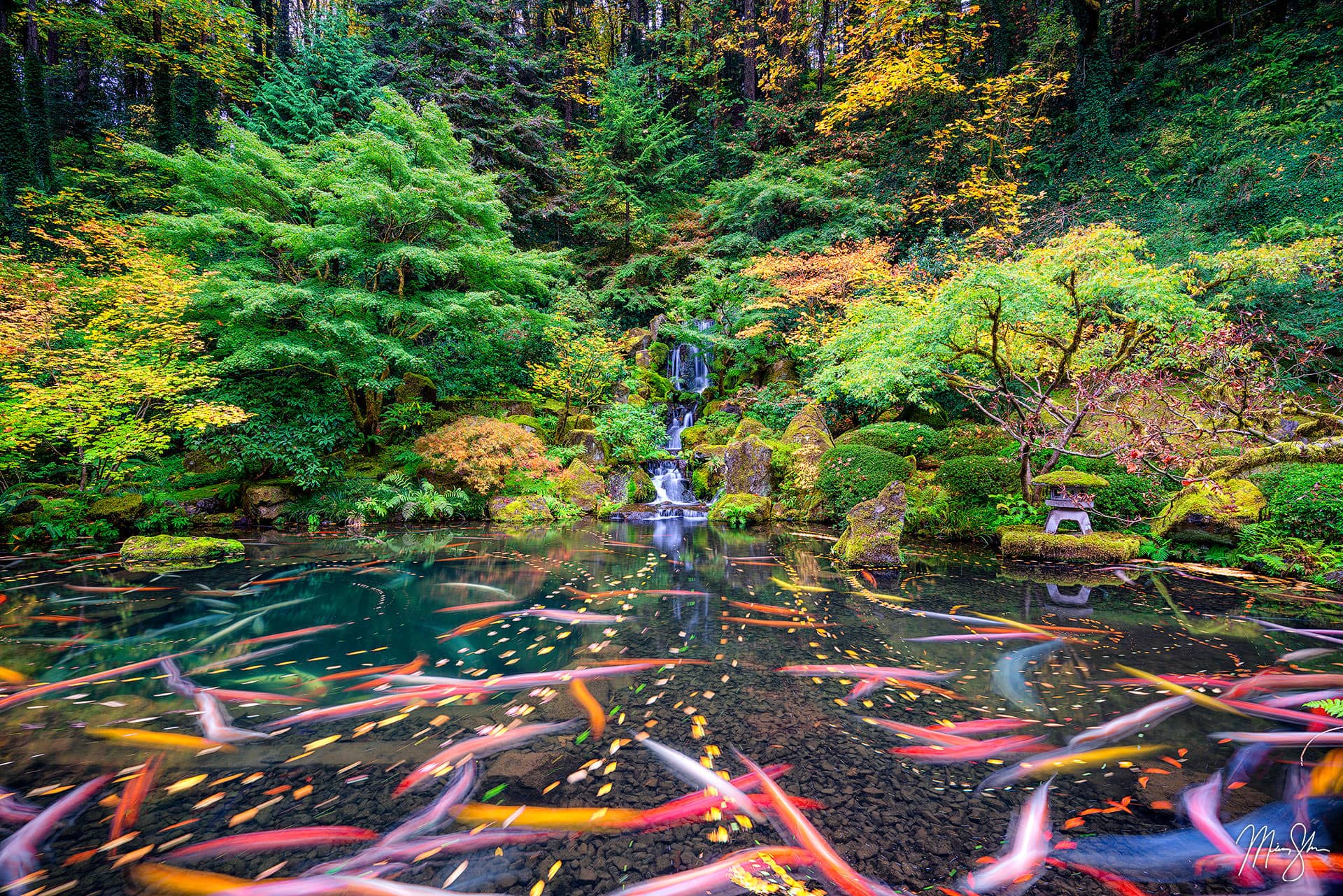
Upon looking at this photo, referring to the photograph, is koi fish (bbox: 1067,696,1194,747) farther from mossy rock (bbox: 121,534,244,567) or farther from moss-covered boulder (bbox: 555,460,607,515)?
moss-covered boulder (bbox: 555,460,607,515)

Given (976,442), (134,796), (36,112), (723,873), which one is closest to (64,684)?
(134,796)

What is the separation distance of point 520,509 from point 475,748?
7.52m

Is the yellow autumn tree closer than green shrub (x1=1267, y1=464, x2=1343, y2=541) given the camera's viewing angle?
No

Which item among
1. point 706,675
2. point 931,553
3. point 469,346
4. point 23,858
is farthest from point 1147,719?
point 469,346

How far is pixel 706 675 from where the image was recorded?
117 inches

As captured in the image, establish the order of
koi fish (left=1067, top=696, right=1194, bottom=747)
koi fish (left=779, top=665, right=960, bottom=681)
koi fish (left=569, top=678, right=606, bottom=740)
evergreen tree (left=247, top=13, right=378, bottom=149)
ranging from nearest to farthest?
koi fish (left=1067, top=696, right=1194, bottom=747), koi fish (left=569, top=678, right=606, bottom=740), koi fish (left=779, top=665, right=960, bottom=681), evergreen tree (left=247, top=13, right=378, bottom=149)

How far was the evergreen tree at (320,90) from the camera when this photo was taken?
465 inches

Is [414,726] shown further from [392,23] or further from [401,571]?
[392,23]

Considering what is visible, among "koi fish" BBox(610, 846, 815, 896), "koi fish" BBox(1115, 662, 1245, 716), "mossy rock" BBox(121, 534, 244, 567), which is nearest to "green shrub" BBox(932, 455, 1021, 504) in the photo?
"koi fish" BBox(1115, 662, 1245, 716)

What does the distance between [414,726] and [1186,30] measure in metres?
22.2

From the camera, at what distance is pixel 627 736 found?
2.32 m

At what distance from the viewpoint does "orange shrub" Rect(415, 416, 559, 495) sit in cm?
898

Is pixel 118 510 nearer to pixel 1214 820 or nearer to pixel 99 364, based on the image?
pixel 99 364
